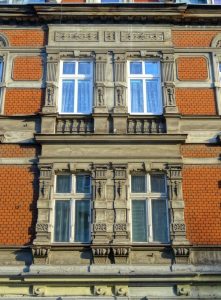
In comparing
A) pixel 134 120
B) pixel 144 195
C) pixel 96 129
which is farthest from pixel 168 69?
pixel 144 195

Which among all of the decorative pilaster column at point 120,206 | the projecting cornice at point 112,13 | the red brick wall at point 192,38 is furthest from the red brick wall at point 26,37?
the decorative pilaster column at point 120,206

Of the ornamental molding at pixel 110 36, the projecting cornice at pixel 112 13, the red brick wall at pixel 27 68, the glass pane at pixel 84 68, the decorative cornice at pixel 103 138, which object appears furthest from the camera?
the projecting cornice at pixel 112 13

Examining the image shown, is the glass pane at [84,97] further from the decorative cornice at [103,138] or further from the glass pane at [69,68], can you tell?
the decorative cornice at [103,138]

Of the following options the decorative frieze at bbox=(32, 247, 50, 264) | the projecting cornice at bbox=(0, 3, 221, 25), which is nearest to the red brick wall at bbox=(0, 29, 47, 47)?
the projecting cornice at bbox=(0, 3, 221, 25)

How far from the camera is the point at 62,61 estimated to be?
13.3 meters

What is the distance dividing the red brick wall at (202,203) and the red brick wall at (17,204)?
3614 millimetres

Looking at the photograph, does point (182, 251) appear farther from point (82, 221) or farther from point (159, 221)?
point (82, 221)

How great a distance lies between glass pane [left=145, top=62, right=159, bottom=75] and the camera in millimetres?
13203

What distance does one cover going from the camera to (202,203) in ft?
37.4

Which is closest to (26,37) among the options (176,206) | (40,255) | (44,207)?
(44,207)

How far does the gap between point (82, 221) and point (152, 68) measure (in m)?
4.74

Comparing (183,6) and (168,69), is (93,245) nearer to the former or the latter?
(168,69)

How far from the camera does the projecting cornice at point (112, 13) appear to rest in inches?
538

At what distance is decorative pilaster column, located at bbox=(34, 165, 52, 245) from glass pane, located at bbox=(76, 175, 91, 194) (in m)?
0.68
